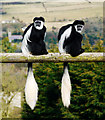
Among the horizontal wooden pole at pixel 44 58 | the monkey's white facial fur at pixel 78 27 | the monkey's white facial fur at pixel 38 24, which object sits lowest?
the horizontal wooden pole at pixel 44 58

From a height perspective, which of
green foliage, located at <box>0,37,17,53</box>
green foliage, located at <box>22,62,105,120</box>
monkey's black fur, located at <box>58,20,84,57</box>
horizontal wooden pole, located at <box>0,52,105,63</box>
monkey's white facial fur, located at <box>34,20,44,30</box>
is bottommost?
green foliage, located at <box>22,62,105,120</box>

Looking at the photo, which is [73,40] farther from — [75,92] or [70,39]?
[75,92]

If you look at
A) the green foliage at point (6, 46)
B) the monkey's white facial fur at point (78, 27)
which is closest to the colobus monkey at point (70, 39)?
the monkey's white facial fur at point (78, 27)

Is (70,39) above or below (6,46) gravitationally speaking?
above

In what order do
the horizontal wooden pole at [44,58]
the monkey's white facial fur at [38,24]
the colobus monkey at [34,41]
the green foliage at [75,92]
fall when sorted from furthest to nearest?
the green foliage at [75,92], the monkey's white facial fur at [38,24], the colobus monkey at [34,41], the horizontal wooden pole at [44,58]

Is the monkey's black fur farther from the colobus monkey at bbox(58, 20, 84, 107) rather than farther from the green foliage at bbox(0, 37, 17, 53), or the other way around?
the green foliage at bbox(0, 37, 17, 53)

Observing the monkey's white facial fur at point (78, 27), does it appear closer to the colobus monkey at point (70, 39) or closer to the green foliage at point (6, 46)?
the colobus monkey at point (70, 39)

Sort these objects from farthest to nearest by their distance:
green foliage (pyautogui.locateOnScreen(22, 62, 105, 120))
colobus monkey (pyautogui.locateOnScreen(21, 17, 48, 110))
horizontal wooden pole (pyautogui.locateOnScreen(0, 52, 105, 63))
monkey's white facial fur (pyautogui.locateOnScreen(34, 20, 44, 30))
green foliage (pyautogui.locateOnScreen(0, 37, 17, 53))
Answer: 1. green foliage (pyautogui.locateOnScreen(0, 37, 17, 53))
2. green foliage (pyautogui.locateOnScreen(22, 62, 105, 120))
3. monkey's white facial fur (pyautogui.locateOnScreen(34, 20, 44, 30))
4. colobus monkey (pyautogui.locateOnScreen(21, 17, 48, 110))
5. horizontal wooden pole (pyautogui.locateOnScreen(0, 52, 105, 63))

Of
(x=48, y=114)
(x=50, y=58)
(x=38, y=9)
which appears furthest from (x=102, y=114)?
(x=38, y=9)

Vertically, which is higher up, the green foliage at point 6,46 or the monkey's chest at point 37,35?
the monkey's chest at point 37,35

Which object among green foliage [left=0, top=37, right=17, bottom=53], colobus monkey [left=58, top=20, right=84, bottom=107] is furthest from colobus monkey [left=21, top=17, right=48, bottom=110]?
green foliage [left=0, top=37, right=17, bottom=53]

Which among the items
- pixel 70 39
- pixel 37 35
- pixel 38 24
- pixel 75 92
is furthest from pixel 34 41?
pixel 75 92

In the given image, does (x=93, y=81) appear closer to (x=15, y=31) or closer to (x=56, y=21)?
(x=56, y=21)

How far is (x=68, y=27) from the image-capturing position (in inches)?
96.6
